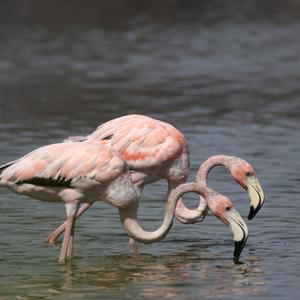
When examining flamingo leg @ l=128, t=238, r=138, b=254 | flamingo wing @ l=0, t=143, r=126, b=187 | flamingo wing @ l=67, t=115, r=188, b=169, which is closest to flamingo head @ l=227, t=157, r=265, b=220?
flamingo wing @ l=67, t=115, r=188, b=169

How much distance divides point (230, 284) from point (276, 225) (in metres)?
2.17

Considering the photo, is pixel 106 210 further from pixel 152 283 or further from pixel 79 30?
pixel 79 30

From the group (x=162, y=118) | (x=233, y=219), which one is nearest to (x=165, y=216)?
(x=233, y=219)

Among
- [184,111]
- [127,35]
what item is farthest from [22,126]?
[127,35]

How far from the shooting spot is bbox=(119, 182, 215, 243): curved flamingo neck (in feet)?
33.5

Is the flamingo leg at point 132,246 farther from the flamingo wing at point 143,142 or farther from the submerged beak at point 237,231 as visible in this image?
the submerged beak at point 237,231

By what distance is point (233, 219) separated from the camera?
10086 millimetres

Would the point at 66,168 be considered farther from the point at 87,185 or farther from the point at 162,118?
the point at 162,118

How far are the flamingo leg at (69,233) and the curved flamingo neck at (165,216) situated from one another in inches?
16.5

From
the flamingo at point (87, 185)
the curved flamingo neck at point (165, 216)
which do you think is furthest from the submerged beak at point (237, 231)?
the curved flamingo neck at point (165, 216)

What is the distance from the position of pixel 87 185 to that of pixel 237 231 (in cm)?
130

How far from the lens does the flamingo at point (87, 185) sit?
10133mm

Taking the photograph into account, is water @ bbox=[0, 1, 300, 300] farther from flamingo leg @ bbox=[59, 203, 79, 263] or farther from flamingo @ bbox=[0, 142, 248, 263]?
flamingo @ bbox=[0, 142, 248, 263]

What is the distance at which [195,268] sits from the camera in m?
10.1
